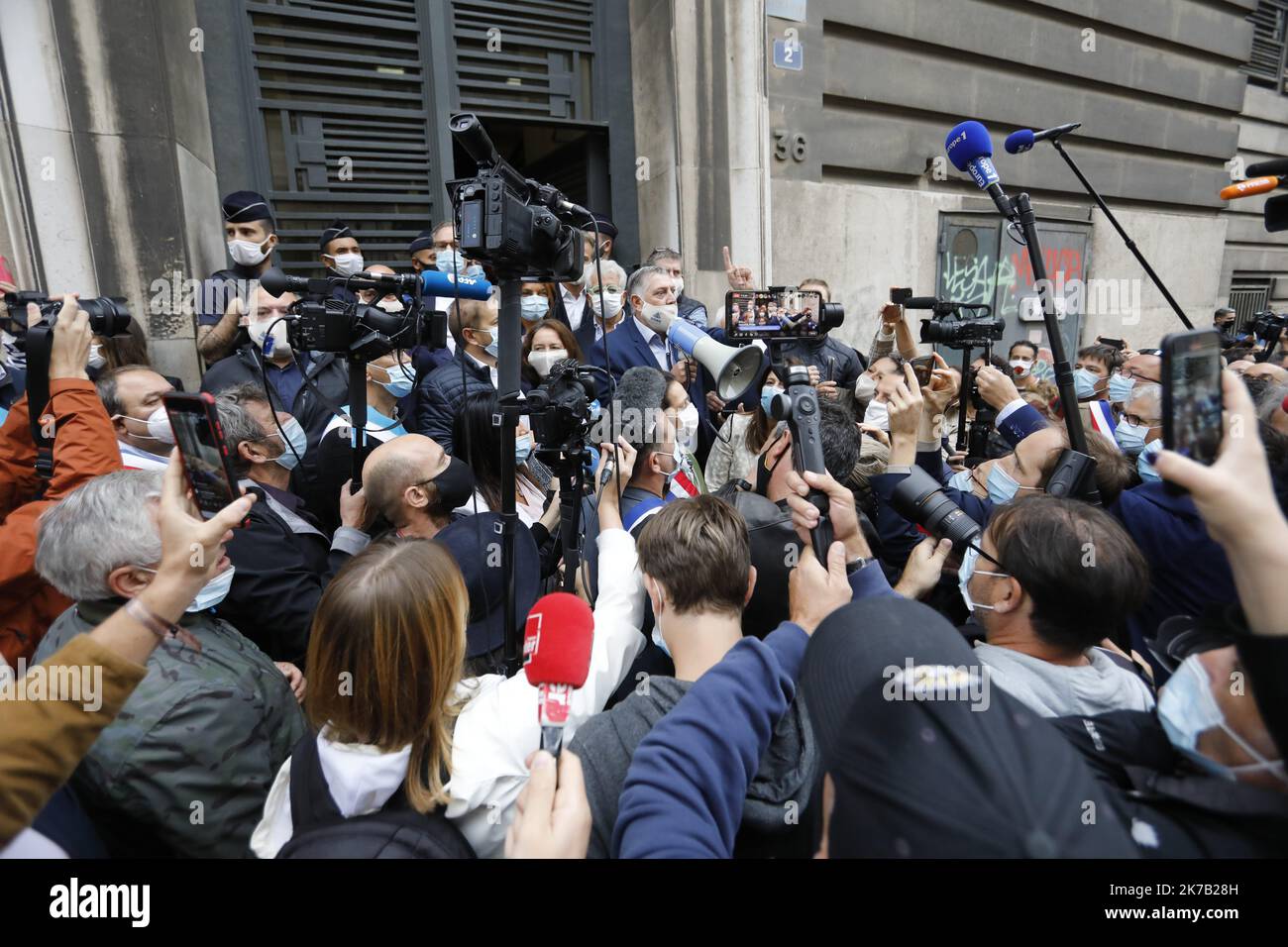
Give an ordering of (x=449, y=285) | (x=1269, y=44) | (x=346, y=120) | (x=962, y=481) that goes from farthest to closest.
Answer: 1. (x=1269, y=44)
2. (x=346, y=120)
3. (x=962, y=481)
4. (x=449, y=285)

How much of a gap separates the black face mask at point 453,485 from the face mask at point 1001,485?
1836 mm

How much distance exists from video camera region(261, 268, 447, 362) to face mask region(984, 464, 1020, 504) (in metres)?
2.01

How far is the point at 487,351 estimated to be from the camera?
145 inches

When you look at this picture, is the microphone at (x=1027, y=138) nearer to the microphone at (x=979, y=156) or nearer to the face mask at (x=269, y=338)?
the microphone at (x=979, y=156)

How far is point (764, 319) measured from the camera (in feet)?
10.2

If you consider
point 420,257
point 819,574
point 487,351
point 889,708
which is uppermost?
point 420,257

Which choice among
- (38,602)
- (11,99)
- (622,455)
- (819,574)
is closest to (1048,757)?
(819,574)

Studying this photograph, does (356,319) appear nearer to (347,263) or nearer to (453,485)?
(453,485)

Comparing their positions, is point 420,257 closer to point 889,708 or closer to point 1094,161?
point 889,708

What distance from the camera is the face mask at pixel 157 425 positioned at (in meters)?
2.38

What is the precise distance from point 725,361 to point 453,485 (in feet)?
3.37

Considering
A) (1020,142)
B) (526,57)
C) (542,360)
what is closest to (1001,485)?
(1020,142)

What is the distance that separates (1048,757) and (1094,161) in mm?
10797

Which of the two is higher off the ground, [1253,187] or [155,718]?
[1253,187]
